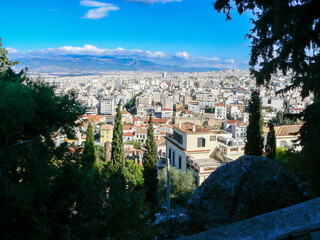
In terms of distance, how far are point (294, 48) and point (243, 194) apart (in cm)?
291

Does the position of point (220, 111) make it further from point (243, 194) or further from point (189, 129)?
point (243, 194)

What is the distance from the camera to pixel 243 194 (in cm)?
400

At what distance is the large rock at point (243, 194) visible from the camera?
396cm

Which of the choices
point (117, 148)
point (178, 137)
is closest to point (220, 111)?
point (178, 137)

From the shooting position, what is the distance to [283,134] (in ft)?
58.7

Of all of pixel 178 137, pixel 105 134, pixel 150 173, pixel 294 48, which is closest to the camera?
pixel 294 48

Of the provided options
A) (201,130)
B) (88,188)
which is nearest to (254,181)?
(88,188)

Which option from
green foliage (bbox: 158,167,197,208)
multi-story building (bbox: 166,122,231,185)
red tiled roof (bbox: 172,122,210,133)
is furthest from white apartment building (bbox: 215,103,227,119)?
A: green foliage (bbox: 158,167,197,208)

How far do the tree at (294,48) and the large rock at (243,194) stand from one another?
1.37 metres

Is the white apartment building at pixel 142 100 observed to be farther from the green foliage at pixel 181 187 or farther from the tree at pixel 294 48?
the tree at pixel 294 48

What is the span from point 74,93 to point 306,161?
17.1ft

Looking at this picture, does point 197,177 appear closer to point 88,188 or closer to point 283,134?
point 283,134

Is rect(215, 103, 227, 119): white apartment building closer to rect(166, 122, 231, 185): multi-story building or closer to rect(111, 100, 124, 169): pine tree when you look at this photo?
rect(166, 122, 231, 185): multi-story building

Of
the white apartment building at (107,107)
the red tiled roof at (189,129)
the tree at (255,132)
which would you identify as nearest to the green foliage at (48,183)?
the tree at (255,132)
